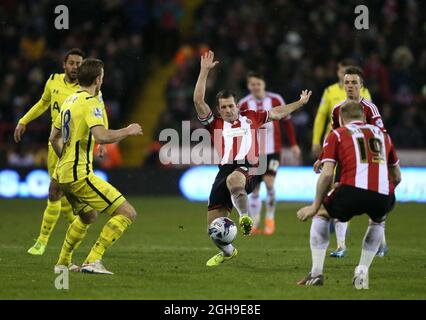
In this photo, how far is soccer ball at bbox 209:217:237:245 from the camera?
9820 mm

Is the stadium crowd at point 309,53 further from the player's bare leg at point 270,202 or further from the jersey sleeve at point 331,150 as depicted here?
the jersey sleeve at point 331,150

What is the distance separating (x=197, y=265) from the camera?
1017 centimetres

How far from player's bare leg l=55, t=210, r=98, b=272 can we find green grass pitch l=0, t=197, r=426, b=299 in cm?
22

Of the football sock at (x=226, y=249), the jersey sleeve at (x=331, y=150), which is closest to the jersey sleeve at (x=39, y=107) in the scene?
→ the football sock at (x=226, y=249)

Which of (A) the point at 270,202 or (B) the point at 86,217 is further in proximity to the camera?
(A) the point at 270,202

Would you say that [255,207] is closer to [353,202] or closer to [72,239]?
[72,239]

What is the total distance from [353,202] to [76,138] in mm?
2731

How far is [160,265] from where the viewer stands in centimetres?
1018

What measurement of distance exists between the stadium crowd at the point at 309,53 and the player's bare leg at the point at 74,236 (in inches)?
478

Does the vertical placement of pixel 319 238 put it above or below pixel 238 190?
below

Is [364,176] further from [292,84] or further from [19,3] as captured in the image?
[19,3]

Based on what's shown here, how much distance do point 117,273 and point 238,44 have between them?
49.4ft

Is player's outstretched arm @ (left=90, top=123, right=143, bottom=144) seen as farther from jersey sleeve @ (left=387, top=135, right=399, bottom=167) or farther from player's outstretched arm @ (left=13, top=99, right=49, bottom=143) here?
player's outstretched arm @ (left=13, top=99, right=49, bottom=143)

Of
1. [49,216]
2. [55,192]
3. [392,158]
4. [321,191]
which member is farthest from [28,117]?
[392,158]
